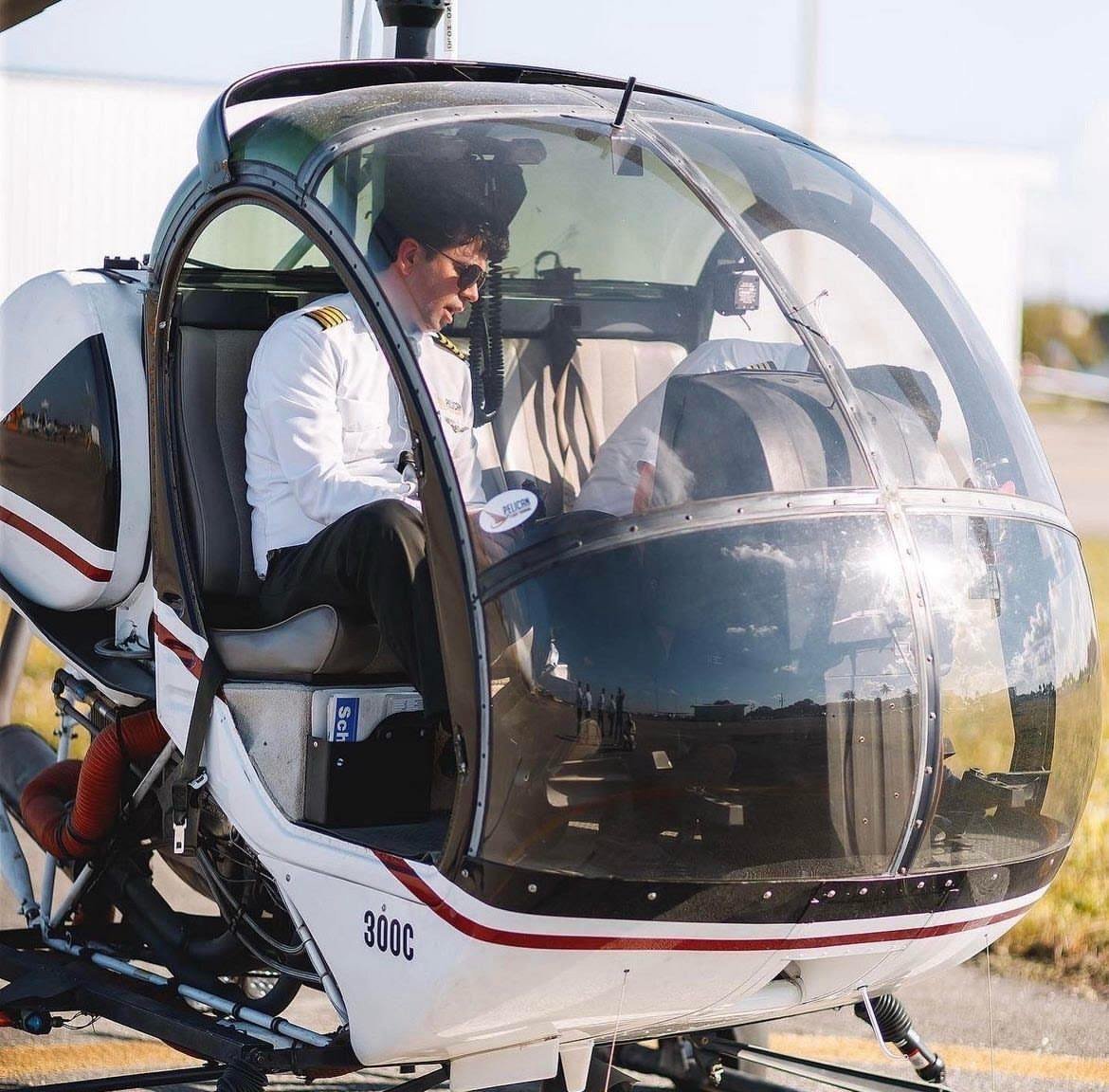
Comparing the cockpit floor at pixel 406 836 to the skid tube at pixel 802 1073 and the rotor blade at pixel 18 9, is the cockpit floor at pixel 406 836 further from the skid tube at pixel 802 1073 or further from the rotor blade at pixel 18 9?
the rotor blade at pixel 18 9

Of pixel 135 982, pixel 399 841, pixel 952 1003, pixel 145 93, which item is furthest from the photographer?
pixel 145 93

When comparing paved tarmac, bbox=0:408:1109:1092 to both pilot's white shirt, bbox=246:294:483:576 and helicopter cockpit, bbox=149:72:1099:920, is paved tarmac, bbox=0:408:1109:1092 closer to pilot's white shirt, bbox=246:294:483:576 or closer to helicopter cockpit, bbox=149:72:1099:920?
helicopter cockpit, bbox=149:72:1099:920

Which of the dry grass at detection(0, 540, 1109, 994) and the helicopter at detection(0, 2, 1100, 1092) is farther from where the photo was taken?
the dry grass at detection(0, 540, 1109, 994)

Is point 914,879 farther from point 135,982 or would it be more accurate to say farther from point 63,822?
point 63,822

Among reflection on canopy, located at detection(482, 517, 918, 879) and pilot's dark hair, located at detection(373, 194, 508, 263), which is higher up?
pilot's dark hair, located at detection(373, 194, 508, 263)

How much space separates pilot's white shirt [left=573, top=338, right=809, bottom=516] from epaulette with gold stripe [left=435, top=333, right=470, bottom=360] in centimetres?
35

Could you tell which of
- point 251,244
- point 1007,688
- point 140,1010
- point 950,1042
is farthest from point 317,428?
point 950,1042

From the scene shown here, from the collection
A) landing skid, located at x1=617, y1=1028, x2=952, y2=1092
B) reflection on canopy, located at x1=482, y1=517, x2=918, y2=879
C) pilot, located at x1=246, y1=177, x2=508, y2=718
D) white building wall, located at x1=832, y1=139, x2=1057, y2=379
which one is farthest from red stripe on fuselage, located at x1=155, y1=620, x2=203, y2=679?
white building wall, located at x1=832, y1=139, x2=1057, y2=379

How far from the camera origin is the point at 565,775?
103 inches

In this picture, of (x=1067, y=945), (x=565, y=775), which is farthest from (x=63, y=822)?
(x=1067, y=945)

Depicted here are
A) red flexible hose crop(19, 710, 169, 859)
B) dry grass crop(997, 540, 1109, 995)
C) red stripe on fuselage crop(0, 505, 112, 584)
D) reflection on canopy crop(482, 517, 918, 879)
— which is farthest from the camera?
dry grass crop(997, 540, 1109, 995)

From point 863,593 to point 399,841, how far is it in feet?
3.30

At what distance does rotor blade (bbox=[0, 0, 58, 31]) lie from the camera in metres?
4.66

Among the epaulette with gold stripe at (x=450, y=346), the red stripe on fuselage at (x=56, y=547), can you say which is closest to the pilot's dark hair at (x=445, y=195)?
the epaulette with gold stripe at (x=450, y=346)
